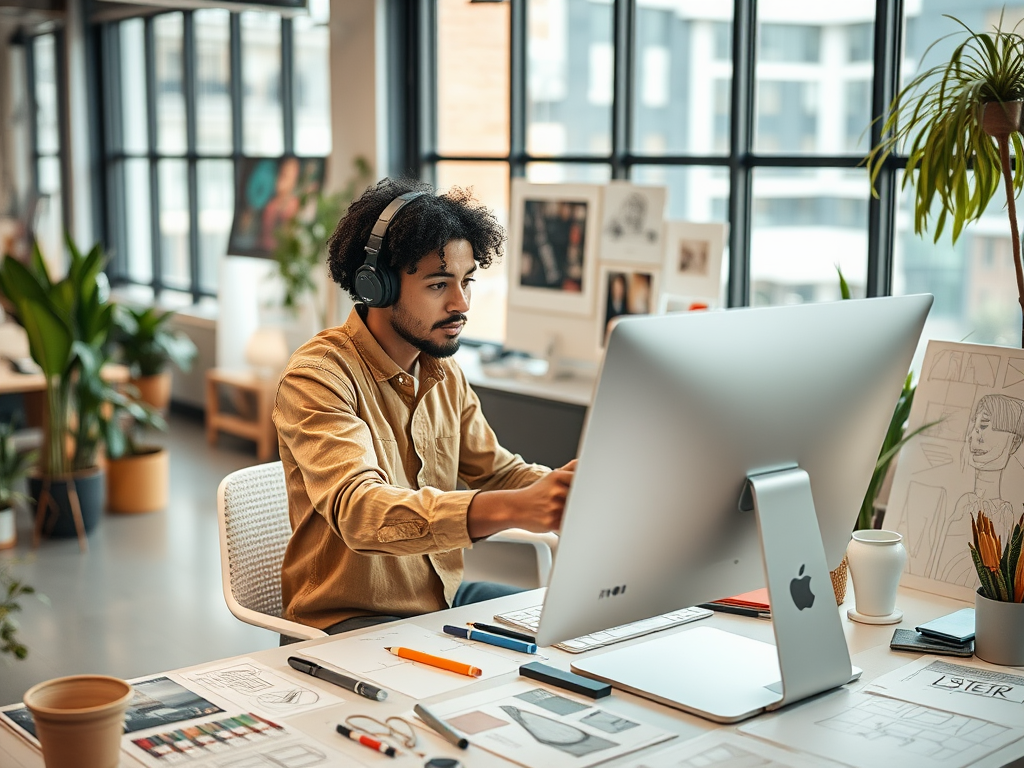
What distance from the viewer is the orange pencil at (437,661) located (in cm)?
163

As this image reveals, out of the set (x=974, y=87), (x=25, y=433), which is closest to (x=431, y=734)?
(x=974, y=87)

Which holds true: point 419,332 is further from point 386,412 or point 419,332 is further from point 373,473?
point 373,473

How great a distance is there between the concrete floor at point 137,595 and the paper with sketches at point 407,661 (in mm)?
911

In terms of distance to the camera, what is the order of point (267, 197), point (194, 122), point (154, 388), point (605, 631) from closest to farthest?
point (605, 631) → point (267, 197) → point (154, 388) → point (194, 122)

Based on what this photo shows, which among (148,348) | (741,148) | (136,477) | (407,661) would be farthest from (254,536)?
(148,348)

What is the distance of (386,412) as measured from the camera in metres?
2.16

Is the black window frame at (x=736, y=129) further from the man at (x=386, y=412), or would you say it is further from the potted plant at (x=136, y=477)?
the potted plant at (x=136, y=477)

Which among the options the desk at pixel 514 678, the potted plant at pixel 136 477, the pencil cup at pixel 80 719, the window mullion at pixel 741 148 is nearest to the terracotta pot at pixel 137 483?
the potted plant at pixel 136 477

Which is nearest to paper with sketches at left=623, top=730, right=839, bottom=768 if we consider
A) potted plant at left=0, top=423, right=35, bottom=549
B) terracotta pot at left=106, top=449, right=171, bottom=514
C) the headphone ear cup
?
the headphone ear cup

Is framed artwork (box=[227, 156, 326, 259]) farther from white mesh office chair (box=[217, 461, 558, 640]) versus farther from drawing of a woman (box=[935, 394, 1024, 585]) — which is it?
drawing of a woman (box=[935, 394, 1024, 585])

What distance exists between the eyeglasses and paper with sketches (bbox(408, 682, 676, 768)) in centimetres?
2

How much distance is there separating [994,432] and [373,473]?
3.71 ft

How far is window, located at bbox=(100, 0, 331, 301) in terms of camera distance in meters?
6.74

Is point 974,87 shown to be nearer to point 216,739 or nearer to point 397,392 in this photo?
point 397,392
